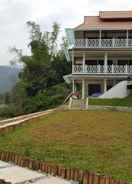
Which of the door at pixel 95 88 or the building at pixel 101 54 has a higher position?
the building at pixel 101 54

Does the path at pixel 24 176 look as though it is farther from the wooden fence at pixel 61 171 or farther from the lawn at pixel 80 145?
the lawn at pixel 80 145

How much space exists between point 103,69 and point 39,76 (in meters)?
14.4

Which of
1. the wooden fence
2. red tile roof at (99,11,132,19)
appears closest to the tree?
red tile roof at (99,11,132,19)

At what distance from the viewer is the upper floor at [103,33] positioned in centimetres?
3262

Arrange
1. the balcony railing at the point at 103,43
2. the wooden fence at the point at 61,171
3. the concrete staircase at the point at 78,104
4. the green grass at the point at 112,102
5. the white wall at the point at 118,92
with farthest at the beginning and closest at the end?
the balcony railing at the point at 103,43 < the white wall at the point at 118,92 < the concrete staircase at the point at 78,104 < the green grass at the point at 112,102 < the wooden fence at the point at 61,171

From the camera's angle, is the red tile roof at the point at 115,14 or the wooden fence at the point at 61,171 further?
the red tile roof at the point at 115,14

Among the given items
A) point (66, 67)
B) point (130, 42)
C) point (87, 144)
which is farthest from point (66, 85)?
point (87, 144)

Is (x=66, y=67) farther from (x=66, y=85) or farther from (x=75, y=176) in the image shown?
(x=75, y=176)

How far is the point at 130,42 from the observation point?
3281 centimetres

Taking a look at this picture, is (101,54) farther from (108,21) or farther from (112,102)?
(112,102)

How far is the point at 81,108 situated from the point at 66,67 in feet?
71.9

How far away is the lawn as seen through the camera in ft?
27.2

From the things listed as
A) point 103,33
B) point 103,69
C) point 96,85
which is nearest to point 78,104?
point 103,69

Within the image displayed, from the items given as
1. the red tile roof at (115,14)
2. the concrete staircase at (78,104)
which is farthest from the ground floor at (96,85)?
the red tile roof at (115,14)
